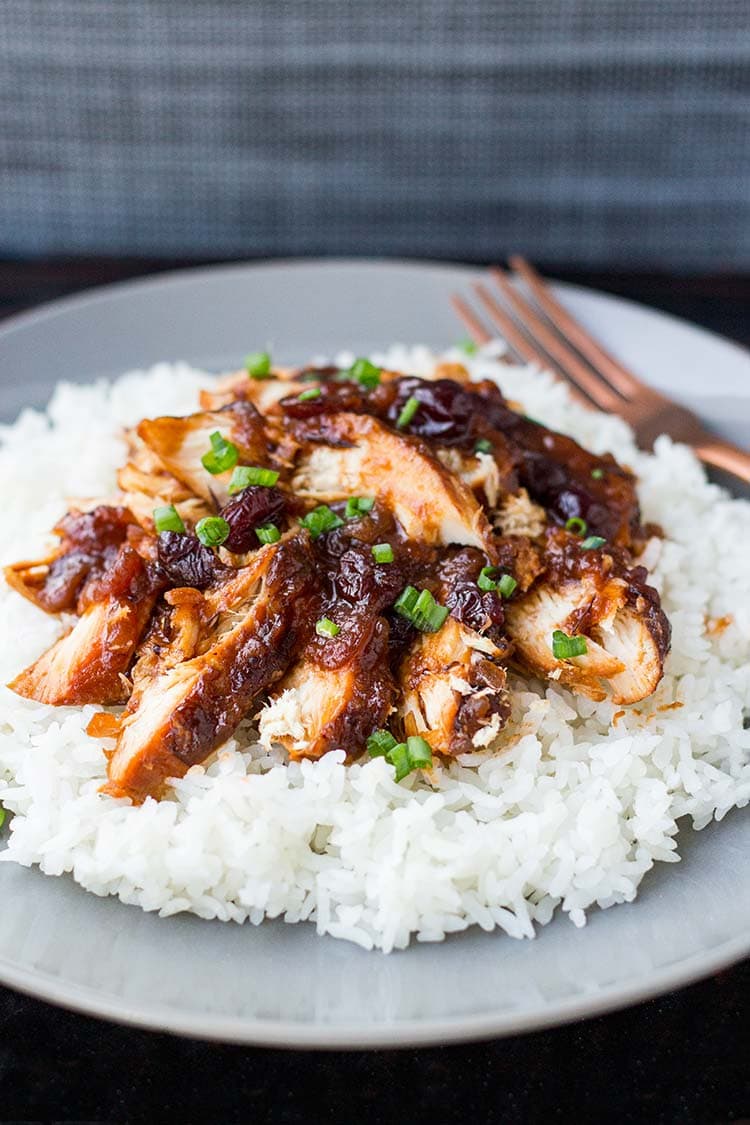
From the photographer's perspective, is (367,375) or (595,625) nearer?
(595,625)

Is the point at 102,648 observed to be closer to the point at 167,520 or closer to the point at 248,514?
the point at 167,520

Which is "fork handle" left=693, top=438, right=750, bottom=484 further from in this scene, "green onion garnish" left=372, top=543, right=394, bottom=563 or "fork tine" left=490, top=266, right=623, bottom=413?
"green onion garnish" left=372, top=543, right=394, bottom=563

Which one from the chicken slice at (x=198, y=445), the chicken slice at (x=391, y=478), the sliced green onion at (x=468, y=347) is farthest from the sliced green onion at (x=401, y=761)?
the sliced green onion at (x=468, y=347)

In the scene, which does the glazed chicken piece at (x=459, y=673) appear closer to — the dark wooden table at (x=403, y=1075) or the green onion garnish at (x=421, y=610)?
the green onion garnish at (x=421, y=610)

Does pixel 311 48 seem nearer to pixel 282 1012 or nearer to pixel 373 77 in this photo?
pixel 373 77

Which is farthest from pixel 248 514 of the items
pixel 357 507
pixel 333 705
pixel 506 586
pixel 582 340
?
pixel 582 340

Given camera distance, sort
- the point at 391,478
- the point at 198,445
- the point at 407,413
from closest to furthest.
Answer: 1. the point at 391,478
2. the point at 198,445
3. the point at 407,413

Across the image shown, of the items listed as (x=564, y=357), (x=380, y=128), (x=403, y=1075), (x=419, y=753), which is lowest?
(x=403, y=1075)
